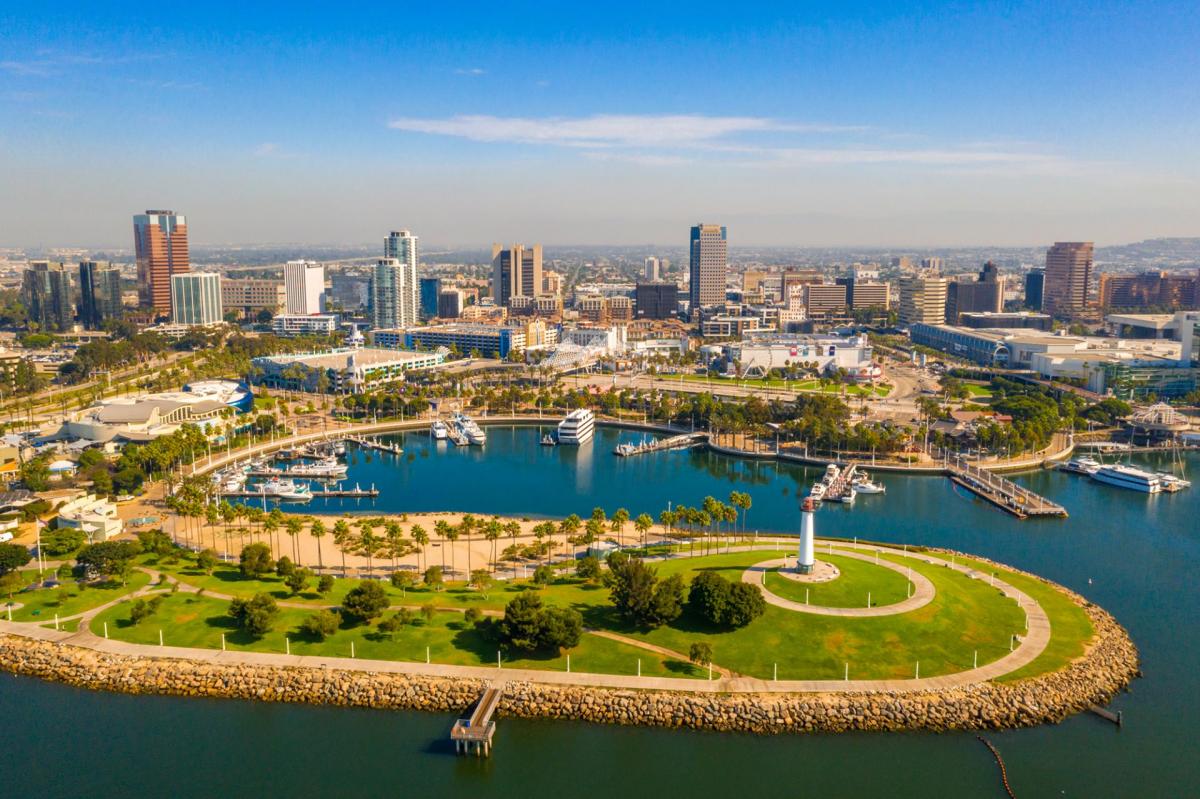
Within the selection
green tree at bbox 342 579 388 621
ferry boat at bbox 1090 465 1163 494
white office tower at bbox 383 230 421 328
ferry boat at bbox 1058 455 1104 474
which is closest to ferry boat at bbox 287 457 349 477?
green tree at bbox 342 579 388 621

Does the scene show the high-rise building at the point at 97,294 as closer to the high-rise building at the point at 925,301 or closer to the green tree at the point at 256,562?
the green tree at the point at 256,562

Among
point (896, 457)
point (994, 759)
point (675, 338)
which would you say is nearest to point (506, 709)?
point (994, 759)

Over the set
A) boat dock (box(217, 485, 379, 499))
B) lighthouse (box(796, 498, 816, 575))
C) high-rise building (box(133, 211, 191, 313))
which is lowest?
boat dock (box(217, 485, 379, 499))

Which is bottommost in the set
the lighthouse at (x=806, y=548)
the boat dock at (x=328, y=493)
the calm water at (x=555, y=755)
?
the calm water at (x=555, y=755)

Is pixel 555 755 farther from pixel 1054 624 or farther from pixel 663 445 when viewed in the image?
pixel 663 445

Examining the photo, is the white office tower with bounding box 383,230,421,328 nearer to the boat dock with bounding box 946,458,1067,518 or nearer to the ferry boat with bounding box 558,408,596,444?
the ferry boat with bounding box 558,408,596,444

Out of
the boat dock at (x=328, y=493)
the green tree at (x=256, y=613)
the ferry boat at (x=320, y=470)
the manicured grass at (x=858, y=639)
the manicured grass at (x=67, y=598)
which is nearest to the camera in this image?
the manicured grass at (x=858, y=639)

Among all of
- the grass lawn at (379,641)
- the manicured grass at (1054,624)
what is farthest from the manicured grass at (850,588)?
the grass lawn at (379,641)
